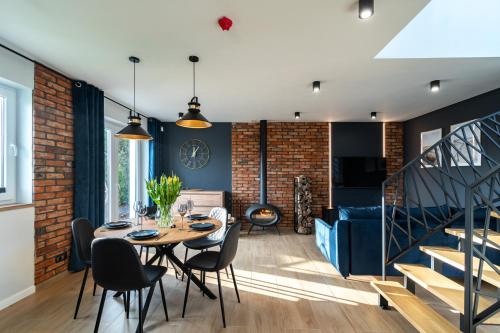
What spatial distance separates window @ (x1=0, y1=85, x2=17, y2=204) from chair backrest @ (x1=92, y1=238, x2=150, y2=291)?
1525mm

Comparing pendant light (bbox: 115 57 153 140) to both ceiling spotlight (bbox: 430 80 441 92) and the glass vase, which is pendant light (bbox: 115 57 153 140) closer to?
the glass vase

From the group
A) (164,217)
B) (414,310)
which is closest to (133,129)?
(164,217)

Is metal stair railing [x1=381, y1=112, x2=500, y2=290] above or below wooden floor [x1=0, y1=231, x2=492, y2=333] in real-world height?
above

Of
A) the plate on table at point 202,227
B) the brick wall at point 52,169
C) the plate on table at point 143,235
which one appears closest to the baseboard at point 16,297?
the brick wall at point 52,169

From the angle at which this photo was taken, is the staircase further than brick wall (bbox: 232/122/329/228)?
No

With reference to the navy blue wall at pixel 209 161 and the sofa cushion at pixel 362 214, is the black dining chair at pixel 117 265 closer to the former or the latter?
the sofa cushion at pixel 362 214

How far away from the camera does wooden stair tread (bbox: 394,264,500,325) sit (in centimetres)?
157

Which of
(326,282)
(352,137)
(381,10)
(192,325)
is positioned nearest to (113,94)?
(192,325)

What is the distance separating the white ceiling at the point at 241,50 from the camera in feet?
5.51

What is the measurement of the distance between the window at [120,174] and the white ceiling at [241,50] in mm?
762

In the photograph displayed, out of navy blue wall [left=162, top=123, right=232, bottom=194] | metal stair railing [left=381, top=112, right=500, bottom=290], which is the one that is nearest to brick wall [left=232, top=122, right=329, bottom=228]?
navy blue wall [left=162, top=123, right=232, bottom=194]

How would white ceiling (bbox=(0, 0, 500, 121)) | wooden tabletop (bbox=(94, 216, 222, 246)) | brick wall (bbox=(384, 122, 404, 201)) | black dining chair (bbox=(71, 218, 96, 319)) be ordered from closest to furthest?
white ceiling (bbox=(0, 0, 500, 121)) → wooden tabletop (bbox=(94, 216, 222, 246)) → black dining chair (bbox=(71, 218, 96, 319)) → brick wall (bbox=(384, 122, 404, 201))

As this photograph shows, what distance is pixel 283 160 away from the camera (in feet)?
18.0

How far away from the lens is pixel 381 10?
167 cm
